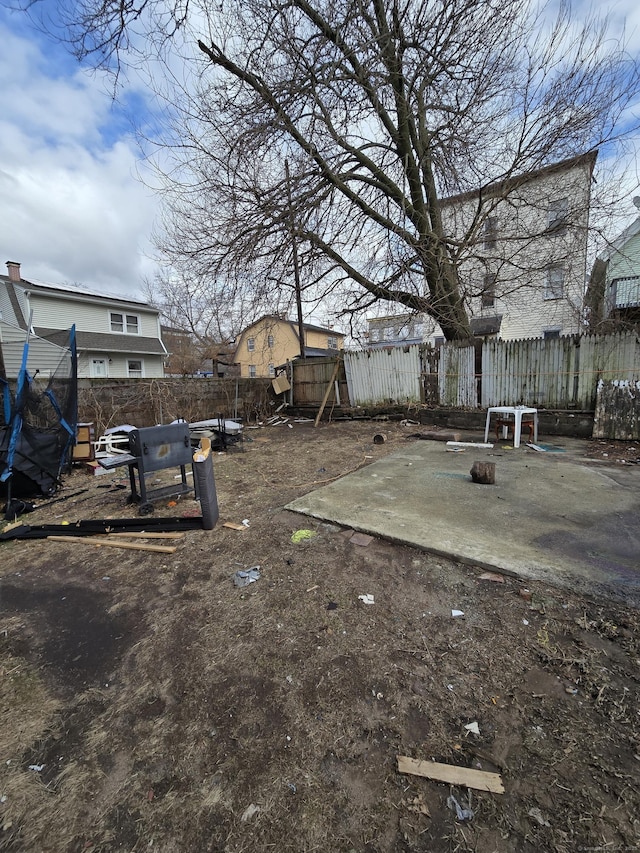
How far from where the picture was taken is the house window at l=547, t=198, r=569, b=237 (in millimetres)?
6992

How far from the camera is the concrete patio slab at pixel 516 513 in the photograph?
7.43 feet

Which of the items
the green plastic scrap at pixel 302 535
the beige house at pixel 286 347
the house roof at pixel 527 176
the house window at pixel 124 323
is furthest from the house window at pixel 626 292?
the house window at pixel 124 323

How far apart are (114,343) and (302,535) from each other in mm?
16177

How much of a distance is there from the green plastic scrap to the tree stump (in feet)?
6.97

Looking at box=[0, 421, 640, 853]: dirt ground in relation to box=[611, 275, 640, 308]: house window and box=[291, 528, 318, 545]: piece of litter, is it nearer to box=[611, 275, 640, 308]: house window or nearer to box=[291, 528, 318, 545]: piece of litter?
box=[291, 528, 318, 545]: piece of litter

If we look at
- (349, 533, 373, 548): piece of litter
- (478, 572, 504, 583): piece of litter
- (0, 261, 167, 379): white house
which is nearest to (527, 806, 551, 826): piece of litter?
(478, 572, 504, 583): piece of litter

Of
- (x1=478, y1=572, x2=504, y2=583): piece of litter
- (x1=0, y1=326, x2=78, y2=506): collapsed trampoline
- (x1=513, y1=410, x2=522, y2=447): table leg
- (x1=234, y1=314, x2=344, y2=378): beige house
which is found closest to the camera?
(x1=478, y1=572, x2=504, y2=583): piece of litter

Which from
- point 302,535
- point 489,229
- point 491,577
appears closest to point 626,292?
point 489,229

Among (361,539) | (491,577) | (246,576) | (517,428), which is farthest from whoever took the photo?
(517,428)

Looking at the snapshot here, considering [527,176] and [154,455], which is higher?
[527,176]

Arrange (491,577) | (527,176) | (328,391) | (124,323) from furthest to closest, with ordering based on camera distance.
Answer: (124,323), (328,391), (527,176), (491,577)

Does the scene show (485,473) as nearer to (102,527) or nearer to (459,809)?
(459,809)

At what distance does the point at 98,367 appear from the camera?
14938mm

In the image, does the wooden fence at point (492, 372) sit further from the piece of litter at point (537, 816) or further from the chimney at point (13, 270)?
the chimney at point (13, 270)
